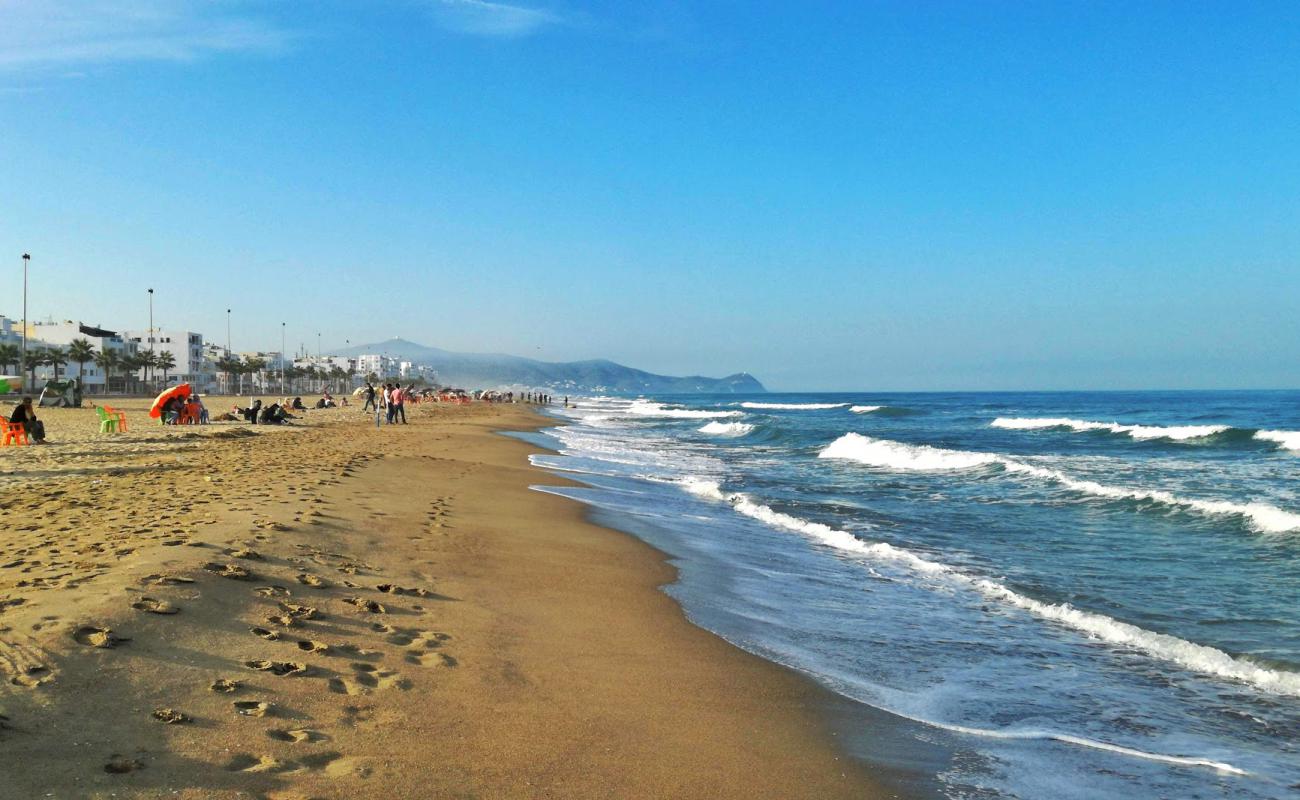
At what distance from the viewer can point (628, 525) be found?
39.8 feet

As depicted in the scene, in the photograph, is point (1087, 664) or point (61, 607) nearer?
point (61, 607)

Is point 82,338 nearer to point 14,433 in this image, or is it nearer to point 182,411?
point 182,411

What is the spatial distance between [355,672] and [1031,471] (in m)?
19.9

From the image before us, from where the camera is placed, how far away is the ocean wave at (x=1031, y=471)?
1305cm

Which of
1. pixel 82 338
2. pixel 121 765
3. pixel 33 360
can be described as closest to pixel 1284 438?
pixel 121 765

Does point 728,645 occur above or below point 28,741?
below

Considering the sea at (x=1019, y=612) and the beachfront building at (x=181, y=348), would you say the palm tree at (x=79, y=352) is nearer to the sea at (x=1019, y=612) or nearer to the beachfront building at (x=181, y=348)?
the beachfront building at (x=181, y=348)

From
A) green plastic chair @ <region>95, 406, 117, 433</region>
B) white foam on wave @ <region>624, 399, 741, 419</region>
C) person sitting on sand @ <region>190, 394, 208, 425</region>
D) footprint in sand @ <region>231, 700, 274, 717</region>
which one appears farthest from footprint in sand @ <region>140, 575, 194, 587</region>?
white foam on wave @ <region>624, 399, 741, 419</region>

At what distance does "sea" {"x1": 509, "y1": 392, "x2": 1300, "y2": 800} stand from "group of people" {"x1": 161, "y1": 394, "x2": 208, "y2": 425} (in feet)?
50.6

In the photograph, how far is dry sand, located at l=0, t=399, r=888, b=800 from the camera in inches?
138

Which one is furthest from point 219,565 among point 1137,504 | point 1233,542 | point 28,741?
point 1137,504

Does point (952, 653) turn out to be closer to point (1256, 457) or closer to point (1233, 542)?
point (1233, 542)

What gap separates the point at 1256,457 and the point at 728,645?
90.5ft

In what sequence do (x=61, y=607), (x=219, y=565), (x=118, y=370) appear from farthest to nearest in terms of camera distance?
(x=118, y=370), (x=219, y=565), (x=61, y=607)
